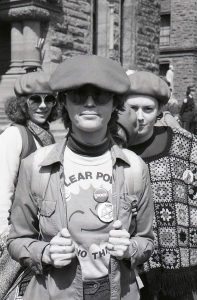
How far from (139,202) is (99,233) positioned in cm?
21

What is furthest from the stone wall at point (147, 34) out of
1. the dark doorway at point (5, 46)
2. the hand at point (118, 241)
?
the hand at point (118, 241)

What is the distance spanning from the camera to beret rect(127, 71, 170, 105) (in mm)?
3119

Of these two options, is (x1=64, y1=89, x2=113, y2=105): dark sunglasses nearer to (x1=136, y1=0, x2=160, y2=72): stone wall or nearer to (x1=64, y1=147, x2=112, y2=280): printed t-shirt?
(x1=64, y1=147, x2=112, y2=280): printed t-shirt

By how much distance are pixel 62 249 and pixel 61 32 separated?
9.89 metres

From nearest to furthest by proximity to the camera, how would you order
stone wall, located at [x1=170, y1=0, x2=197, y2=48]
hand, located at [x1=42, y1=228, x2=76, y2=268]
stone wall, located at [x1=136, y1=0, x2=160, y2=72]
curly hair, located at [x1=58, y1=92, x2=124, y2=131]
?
hand, located at [x1=42, y1=228, x2=76, y2=268] → curly hair, located at [x1=58, y1=92, x2=124, y2=131] → stone wall, located at [x1=136, y1=0, x2=160, y2=72] → stone wall, located at [x1=170, y1=0, x2=197, y2=48]

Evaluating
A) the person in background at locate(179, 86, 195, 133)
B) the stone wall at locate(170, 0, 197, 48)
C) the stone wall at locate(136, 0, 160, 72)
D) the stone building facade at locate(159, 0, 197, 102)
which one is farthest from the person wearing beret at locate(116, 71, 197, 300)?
the stone wall at locate(170, 0, 197, 48)

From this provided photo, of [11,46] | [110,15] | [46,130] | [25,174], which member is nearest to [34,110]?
[46,130]

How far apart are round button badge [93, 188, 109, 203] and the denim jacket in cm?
3

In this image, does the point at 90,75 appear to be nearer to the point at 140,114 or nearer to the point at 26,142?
the point at 140,114

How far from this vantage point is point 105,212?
2035 millimetres

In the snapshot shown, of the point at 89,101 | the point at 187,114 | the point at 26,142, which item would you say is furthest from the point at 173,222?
the point at 187,114

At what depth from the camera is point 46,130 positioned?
3.86 metres

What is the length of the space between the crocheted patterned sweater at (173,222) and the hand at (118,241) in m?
1.32

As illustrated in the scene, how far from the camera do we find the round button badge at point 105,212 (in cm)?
203
